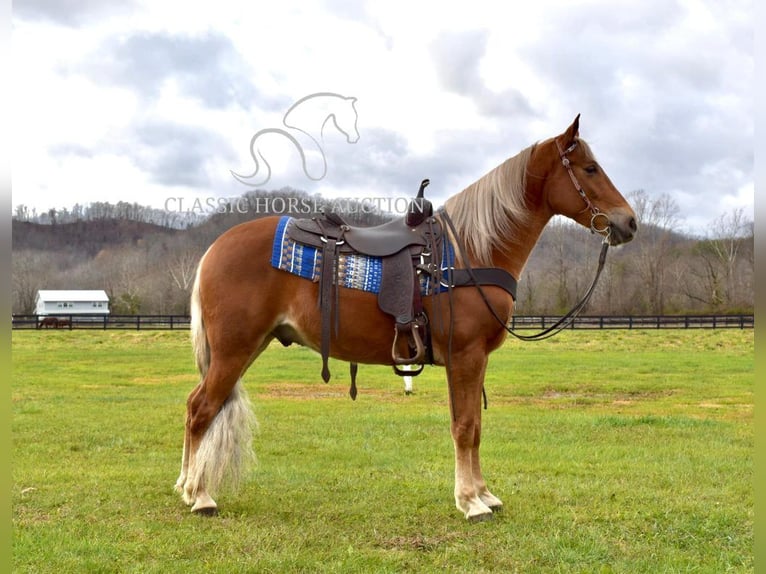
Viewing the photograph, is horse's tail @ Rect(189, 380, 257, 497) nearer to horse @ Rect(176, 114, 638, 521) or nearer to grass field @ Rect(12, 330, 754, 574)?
horse @ Rect(176, 114, 638, 521)

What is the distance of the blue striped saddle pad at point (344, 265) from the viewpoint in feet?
16.7

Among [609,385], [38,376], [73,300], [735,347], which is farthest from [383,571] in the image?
[73,300]

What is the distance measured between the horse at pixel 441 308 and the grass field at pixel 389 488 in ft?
1.56

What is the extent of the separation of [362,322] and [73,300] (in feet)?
213

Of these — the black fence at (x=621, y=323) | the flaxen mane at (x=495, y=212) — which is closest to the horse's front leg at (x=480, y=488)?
the flaxen mane at (x=495, y=212)

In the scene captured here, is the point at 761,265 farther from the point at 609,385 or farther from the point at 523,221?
the point at 609,385

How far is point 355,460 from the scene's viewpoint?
685cm

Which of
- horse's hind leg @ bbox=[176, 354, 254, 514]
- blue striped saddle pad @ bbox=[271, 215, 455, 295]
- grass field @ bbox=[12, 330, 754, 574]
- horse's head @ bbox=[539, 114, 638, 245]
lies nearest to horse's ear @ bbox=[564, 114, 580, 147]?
horse's head @ bbox=[539, 114, 638, 245]

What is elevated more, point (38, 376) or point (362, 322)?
point (362, 322)

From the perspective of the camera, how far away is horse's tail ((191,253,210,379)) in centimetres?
543

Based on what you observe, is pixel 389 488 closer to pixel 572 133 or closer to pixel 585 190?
pixel 585 190

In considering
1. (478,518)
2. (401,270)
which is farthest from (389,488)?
(401,270)

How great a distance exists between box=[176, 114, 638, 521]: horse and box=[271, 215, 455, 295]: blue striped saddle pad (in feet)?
0.23

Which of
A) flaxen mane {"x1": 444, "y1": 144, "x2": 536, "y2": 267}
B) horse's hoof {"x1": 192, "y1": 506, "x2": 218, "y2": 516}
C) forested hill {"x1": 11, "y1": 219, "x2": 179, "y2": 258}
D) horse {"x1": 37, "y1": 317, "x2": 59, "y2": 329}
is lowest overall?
horse's hoof {"x1": 192, "y1": 506, "x2": 218, "y2": 516}
